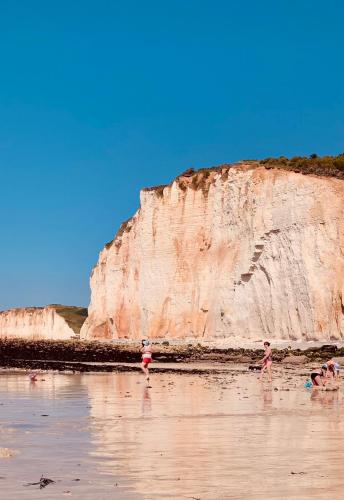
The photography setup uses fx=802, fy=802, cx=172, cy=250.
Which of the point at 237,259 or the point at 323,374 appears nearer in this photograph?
the point at 323,374

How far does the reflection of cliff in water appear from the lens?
6609 millimetres

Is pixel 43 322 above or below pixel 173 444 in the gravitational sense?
above

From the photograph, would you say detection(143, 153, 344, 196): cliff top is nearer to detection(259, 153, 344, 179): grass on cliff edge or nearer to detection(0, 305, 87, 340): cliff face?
detection(259, 153, 344, 179): grass on cliff edge

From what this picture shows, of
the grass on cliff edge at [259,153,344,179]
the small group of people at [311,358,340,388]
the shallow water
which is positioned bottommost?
the shallow water

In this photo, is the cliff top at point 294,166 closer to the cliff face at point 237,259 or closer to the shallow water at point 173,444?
the cliff face at point 237,259

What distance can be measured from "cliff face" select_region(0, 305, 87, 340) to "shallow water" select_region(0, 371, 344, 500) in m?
98.9

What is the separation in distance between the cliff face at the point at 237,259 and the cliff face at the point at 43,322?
45.9 meters

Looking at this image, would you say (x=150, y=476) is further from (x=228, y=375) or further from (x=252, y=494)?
(x=228, y=375)

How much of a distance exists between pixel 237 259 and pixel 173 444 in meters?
45.7

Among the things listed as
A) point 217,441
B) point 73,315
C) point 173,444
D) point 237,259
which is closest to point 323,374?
point 217,441

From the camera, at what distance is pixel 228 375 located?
23.1 meters

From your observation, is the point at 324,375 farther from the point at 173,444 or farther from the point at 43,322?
the point at 43,322

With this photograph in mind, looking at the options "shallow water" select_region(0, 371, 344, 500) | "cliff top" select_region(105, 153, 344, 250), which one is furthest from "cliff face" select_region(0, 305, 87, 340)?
"shallow water" select_region(0, 371, 344, 500)

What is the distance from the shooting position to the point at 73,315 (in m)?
125
